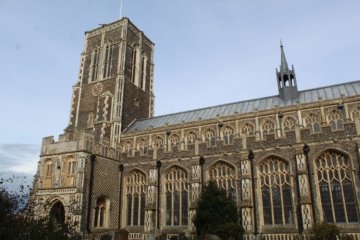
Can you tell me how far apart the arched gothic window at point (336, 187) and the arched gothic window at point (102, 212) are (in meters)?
16.6

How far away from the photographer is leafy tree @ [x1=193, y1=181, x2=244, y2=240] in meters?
17.8

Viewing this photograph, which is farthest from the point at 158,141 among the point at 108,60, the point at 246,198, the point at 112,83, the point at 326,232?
the point at 326,232

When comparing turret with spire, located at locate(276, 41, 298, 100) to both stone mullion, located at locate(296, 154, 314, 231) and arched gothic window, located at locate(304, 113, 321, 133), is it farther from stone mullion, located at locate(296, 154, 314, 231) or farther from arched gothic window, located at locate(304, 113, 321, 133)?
stone mullion, located at locate(296, 154, 314, 231)

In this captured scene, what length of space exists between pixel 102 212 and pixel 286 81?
20.4m

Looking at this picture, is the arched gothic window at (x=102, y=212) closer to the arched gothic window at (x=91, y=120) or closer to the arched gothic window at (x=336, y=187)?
the arched gothic window at (x=91, y=120)

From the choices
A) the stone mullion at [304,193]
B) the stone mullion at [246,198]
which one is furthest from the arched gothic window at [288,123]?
the stone mullion at [246,198]

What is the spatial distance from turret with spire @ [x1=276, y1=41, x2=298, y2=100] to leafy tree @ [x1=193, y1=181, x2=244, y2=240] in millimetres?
13272

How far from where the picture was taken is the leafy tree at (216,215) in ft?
58.4

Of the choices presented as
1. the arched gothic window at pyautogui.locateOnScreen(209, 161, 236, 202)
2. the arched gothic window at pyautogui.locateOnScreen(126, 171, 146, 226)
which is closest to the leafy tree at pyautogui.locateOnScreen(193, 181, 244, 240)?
the arched gothic window at pyautogui.locateOnScreen(209, 161, 236, 202)

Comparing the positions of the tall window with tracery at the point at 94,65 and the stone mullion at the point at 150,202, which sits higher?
the tall window with tracery at the point at 94,65

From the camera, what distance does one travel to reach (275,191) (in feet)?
69.5

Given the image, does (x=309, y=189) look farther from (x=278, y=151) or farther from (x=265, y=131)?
(x=265, y=131)

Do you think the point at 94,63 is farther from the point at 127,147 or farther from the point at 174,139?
the point at 174,139

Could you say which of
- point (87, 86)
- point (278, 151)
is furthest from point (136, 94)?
point (278, 151)
